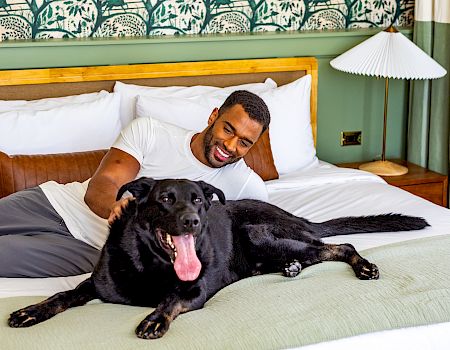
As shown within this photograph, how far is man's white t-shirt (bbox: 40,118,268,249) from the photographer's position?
2.68 meters

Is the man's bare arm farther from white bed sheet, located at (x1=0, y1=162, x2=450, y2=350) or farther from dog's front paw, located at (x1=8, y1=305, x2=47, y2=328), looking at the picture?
dog's front paw, located at (x1=8, y1=305, x2=47, y2=328)

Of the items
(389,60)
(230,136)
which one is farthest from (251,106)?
(389,60)

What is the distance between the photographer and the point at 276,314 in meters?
1.99

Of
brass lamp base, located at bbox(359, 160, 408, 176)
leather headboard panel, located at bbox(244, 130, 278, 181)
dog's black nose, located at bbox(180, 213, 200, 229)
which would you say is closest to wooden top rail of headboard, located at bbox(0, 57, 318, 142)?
brass lamp base, located at bbox(359, 160, 408, 176)

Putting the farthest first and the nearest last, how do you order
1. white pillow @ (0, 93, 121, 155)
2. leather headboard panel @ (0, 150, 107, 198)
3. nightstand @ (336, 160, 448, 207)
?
nightstand @ (336, 160, 448, 207) → white pillow @ (0, 93, 121, 155) → leather headboard panel @ (0, 150, 107, 198)

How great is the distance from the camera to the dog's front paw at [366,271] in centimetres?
225

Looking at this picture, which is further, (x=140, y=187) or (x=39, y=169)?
(x=39, y=169)

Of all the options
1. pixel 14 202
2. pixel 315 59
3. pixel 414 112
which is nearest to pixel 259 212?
pixel 14 202

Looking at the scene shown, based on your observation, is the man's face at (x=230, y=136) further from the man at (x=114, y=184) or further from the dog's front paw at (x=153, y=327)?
the dog's front paw at (x=153, y=327)

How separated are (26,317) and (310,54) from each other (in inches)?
A: 93.0

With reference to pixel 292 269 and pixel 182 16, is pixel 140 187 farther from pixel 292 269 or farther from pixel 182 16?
pixel 182 16

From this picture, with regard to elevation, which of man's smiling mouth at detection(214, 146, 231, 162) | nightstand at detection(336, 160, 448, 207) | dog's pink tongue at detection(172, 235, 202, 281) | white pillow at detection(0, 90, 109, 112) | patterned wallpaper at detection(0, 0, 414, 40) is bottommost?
nightstand at detection(336, 160, 448, 207)

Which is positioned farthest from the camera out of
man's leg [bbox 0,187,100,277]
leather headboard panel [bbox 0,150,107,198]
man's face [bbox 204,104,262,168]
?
leather headboard panel [bbox 0,150,107,198]

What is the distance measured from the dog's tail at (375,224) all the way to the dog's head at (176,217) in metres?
0.77
